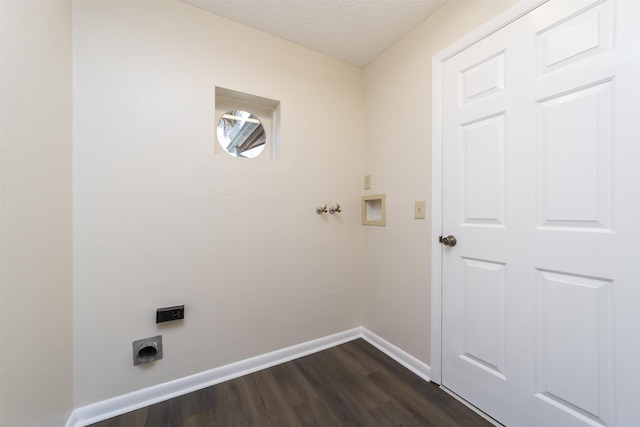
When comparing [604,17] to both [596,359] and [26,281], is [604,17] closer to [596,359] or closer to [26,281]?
[596,359]

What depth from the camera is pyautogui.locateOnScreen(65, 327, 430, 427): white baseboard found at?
1.25 metres

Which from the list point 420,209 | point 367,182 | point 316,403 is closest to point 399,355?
point 316,403

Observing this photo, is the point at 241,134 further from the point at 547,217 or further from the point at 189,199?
the point at 547,217

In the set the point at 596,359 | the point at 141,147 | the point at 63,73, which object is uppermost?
the point at 63,73

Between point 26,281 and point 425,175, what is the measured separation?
6.10 ft

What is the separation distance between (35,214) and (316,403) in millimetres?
1508

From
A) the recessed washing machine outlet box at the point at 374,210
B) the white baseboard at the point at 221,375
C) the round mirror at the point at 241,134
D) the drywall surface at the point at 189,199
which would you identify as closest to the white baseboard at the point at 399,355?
→ the white baseboard at the point at 221,375

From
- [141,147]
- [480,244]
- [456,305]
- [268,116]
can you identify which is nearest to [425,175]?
[480,244]

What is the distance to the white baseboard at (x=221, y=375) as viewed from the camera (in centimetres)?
125

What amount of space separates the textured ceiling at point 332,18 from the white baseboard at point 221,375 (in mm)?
2155

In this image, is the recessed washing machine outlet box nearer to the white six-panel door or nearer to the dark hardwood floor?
the white six-panel door

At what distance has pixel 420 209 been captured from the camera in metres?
1.58

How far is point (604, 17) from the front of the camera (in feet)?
2.98

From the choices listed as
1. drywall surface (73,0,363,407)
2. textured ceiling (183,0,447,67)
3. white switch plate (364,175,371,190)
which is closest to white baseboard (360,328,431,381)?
drywall surface (73,0,363,407)
